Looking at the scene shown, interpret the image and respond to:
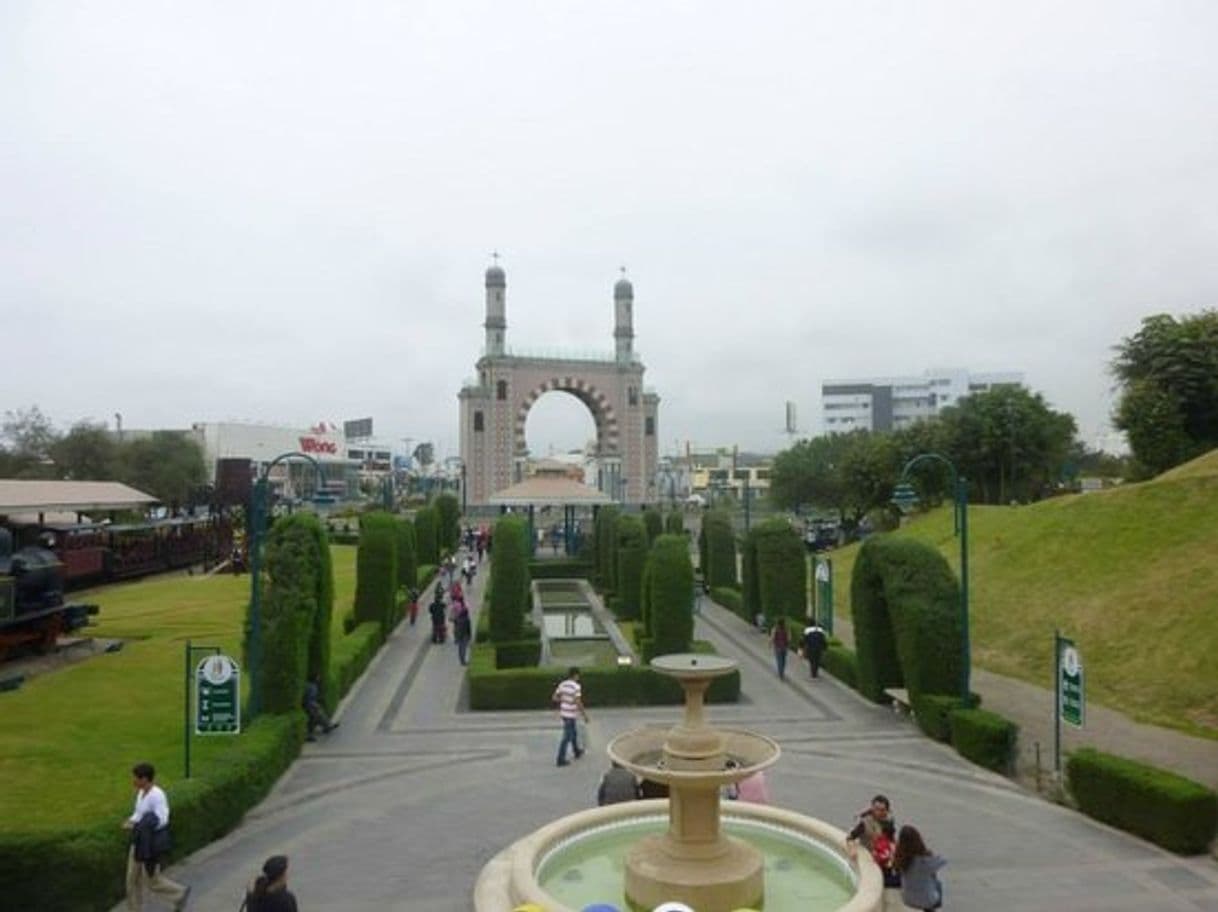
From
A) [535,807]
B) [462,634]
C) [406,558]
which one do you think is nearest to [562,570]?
[406,558]

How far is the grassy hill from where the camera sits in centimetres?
2052

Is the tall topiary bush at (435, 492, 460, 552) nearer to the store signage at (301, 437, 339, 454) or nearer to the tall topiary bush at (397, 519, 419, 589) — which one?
the tall topiary bush at (397, 519, 419, 589)

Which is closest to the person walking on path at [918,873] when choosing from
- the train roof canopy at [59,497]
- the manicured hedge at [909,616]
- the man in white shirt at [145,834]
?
the man in white shirt at [145,834]

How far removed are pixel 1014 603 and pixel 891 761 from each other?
13460mm

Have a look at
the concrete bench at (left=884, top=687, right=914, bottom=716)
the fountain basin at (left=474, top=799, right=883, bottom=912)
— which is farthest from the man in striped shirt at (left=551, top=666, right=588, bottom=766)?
the concrete bench at (left=884, top=687, right=914, bottom=716)

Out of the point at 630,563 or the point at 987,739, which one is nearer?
the point at 987,739

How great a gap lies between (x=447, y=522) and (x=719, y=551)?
20.9m

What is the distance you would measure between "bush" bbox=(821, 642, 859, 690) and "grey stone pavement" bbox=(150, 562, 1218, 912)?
414 mm

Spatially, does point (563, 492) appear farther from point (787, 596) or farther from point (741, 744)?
point (741, 744)

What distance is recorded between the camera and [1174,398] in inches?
1572

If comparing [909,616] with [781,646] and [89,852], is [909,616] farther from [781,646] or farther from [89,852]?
[89,852]

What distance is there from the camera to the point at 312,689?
17797 millimetres

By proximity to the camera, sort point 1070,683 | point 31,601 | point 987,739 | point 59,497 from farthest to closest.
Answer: point 59,497, point 31,601, point 987,739, point 1070,683

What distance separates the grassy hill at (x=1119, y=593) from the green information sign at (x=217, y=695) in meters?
15.7
